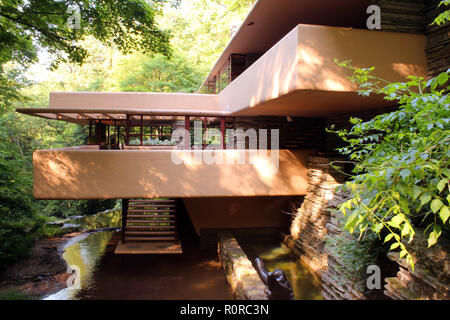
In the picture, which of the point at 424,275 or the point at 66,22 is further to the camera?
the point at 66,22

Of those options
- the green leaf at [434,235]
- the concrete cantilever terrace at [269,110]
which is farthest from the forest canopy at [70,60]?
the green leaf at [434,235]

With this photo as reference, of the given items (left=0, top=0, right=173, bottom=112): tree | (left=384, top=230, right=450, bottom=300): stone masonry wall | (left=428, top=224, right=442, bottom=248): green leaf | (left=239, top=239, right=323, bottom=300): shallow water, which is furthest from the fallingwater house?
(left=0, top=0, right=173, bottom=112): tree

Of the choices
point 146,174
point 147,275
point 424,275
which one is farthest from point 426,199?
point 147,275

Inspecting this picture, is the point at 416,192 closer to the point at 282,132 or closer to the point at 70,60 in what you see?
the point at 282,132

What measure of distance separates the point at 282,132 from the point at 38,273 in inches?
377

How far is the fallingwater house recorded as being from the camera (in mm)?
5578

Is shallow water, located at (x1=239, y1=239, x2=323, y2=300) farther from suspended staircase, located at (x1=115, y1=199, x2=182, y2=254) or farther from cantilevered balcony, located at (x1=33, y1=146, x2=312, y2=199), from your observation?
suspended staircase, located at (x1=115, y1=199, x2=182, y2=254)

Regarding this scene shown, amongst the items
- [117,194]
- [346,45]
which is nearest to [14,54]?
[117,194]

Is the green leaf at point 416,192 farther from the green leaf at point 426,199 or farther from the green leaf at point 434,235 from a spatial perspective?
the green leaf at point 434,235

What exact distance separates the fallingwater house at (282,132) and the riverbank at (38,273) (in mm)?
2090

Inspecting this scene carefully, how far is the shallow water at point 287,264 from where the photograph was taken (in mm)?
6992

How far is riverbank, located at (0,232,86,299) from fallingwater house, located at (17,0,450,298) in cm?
209

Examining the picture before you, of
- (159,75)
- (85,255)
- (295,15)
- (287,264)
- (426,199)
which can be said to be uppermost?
(159,75)

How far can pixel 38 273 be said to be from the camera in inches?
355
